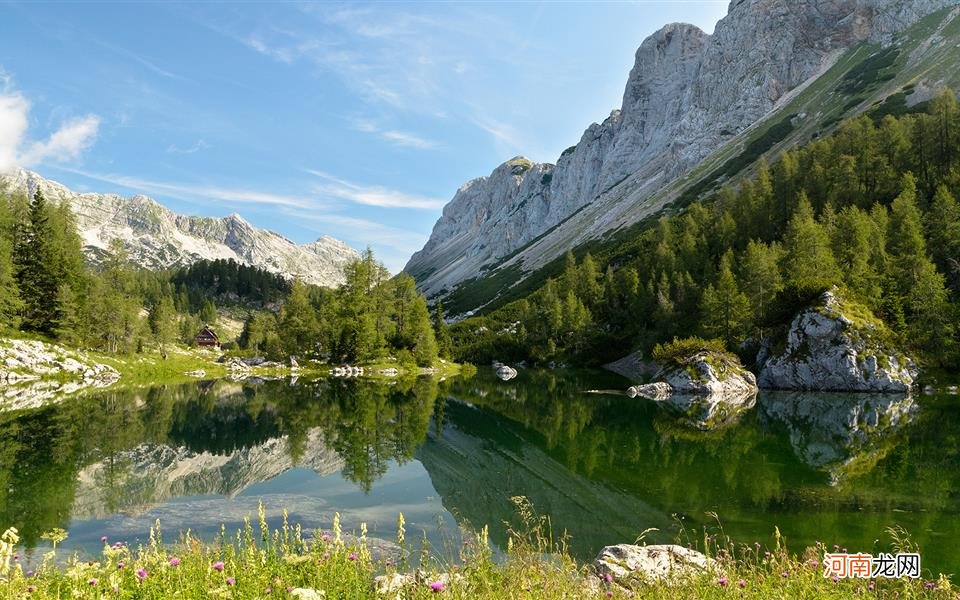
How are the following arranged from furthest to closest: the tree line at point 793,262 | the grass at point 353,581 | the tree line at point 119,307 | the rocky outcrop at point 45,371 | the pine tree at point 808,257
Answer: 1. the tree line at point 119,307
2. the pine tree at point 808,257
3. the tree line at point 793,262
4. the rocky outcrop at point 45,371
5. the grass at point 353,581

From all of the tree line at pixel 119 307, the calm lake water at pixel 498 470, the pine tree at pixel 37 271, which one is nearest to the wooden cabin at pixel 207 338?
the tree line at pixel 119 307

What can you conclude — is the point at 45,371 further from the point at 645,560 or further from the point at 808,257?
the point at 808,257

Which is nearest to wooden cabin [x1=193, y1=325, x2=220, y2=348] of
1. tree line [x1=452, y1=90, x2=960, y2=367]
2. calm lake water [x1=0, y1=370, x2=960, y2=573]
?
tree line [x1=452, y1=90, x2=960, y2=367]

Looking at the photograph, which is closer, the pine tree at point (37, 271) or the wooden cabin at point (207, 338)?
the pine tree at point (37, 271)

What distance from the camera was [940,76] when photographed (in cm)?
12569

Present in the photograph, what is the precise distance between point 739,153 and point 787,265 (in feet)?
327

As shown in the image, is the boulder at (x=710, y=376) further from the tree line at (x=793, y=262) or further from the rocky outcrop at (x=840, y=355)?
the tree line at (x=793, y=262)

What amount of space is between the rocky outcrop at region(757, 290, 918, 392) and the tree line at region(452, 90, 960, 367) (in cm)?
362

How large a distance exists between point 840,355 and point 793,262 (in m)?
20.6

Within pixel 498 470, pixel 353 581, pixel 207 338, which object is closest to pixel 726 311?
pixel 498 470

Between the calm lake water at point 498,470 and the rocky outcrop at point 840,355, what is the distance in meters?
8.19

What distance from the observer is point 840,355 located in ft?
191

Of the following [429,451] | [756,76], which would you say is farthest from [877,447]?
[756,76]

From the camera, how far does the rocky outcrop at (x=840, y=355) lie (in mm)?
56906
